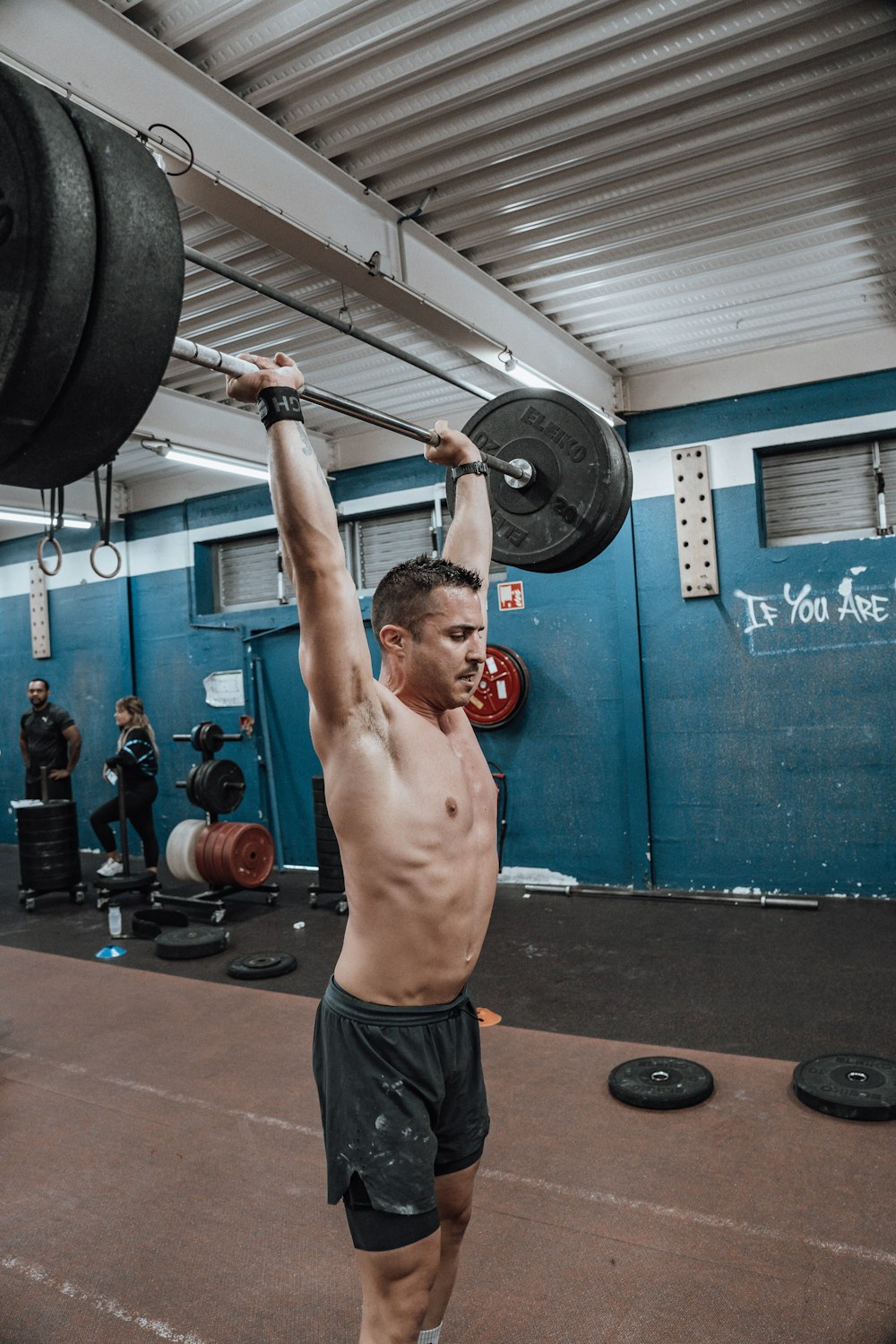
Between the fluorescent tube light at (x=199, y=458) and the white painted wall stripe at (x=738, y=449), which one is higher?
the fluorescent tube light at (x=199, y=458)

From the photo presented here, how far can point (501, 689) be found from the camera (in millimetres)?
5379

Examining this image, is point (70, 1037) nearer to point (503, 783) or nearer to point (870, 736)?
point (503, 783)

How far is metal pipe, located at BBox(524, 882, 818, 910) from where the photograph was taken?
4543mm

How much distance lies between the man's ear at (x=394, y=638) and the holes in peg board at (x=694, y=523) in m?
3.69

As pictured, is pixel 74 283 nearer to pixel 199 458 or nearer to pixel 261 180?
pixel 261 180

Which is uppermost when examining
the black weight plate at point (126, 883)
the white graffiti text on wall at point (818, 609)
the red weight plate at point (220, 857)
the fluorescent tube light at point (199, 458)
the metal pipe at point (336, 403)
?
the fluorescent tube light at point (199, 458)

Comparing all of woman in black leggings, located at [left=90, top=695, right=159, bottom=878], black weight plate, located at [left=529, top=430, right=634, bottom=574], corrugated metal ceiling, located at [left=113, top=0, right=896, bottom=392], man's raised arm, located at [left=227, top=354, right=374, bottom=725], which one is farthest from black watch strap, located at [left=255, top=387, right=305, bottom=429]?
woman in black leggings, located at [left=90, top=695, right=159, bottom=878]

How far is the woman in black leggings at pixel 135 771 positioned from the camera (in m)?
5.32

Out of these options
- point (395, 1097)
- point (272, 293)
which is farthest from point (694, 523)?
point (395, 1097)

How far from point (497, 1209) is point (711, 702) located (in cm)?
329

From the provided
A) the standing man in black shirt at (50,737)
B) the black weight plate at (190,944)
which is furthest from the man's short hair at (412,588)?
the standing man in black shirt at (50,737)

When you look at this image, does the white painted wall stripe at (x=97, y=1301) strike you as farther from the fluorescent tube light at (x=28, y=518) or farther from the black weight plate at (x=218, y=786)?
the fluorescent tube light at (x=28, y=518)

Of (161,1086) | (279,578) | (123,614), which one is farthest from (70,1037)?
(123,614)

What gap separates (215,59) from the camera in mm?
2451
